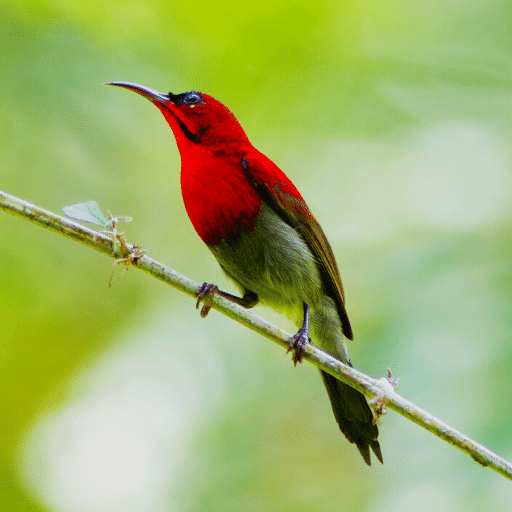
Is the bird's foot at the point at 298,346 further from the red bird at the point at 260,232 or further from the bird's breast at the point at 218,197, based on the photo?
the bird's breast at the point at 218,197

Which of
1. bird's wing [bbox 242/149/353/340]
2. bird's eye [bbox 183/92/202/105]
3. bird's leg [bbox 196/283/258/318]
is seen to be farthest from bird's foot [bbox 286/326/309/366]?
bird's eye [bbox 183/92/202/105]

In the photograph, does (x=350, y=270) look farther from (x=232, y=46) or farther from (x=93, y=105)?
(x=93, y=105)

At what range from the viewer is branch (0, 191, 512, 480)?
7.32ft

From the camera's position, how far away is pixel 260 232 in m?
3.19

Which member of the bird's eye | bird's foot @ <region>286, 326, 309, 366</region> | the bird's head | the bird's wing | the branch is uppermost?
the bird's eye

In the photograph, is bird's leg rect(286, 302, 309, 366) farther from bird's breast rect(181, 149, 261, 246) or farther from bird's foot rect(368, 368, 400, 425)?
bird's breast rect(181, 149, 261, 246)

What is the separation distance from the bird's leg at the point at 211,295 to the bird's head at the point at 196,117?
Answer: 79cm

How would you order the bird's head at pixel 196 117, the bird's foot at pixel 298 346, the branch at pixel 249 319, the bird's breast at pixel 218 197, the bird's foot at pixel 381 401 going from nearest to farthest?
the branch at pixel 249 319
the bird's foot at pixel 381 401
the bird's foot at pixel 298 346
the bird's breast at pixel 218 197
the bird's head at pixel 196 117

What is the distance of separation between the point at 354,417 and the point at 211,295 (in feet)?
4.01

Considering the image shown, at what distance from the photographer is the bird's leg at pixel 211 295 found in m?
2.68

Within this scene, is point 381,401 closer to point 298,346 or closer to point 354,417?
point 298,346

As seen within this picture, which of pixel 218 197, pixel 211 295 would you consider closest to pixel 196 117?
pixel 218 197

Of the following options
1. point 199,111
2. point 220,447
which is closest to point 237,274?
Answer: point 199,111

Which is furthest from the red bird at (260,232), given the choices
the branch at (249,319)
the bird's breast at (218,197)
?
the branch at (249,319)
